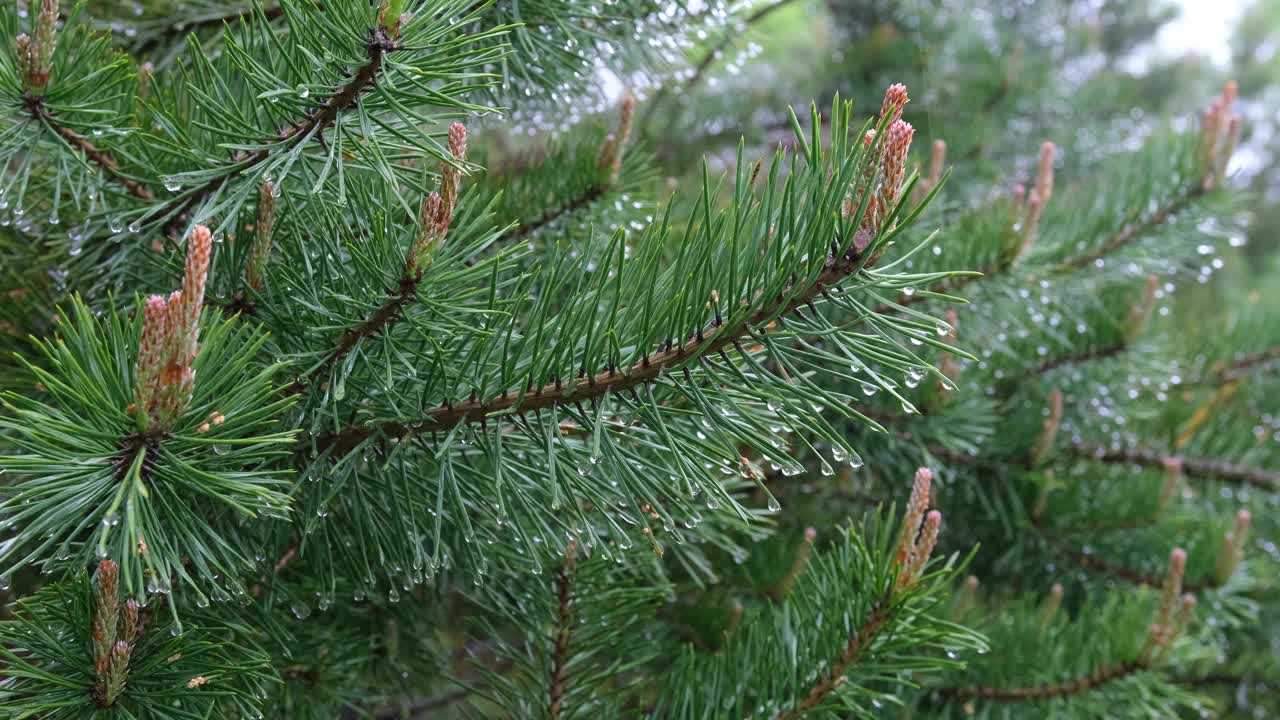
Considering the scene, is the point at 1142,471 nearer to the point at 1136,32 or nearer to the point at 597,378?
the point at 597,378

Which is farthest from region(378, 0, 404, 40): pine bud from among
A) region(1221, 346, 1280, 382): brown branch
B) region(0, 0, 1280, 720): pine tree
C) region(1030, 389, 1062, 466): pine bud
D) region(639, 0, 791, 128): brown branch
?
region(1221, 346, 1280, 382): brown branch

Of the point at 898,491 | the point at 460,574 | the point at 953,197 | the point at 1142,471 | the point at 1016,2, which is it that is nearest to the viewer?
the point at 460,574

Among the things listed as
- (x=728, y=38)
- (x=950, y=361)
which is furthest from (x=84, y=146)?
(x=950, y=361)

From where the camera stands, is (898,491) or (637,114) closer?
(898,491)

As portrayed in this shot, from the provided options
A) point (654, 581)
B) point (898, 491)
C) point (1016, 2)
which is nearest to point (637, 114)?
point (898, 491)

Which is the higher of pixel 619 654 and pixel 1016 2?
pixel 1016 2

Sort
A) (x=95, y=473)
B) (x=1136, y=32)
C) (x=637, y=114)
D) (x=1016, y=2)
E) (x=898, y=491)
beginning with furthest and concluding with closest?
(x=1136, y=32) → (x=1016, y=2) → (x=637, y=114) → (x=898, y=491) → (x=95, y=473)

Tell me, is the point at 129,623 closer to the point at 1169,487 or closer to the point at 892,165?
the point at 892,165

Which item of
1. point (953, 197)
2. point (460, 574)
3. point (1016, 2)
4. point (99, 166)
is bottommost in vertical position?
point (460, 574)
